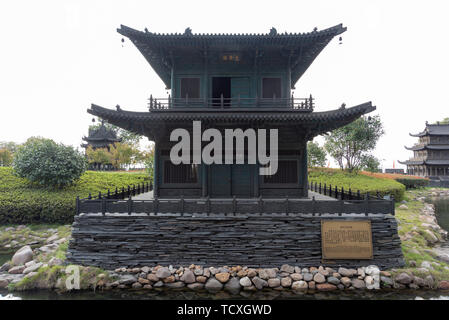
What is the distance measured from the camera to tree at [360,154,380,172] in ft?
88.2

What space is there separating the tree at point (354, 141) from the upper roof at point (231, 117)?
18905mm

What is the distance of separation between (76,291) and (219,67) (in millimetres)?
12333

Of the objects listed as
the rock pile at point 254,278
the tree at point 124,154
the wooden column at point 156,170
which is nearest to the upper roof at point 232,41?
the wooden column at point 156,170

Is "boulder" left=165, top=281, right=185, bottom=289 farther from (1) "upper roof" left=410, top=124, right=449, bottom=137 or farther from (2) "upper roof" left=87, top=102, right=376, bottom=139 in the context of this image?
(1) "upper roof" left=410, top=124, right=449, bottom=137

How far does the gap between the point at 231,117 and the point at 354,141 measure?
23.2 metres

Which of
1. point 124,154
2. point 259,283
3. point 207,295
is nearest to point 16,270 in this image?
point 207,295

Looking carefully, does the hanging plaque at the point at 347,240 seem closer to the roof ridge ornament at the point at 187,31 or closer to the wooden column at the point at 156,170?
the wooden column at the point at 156,170

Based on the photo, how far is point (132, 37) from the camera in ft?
35.1

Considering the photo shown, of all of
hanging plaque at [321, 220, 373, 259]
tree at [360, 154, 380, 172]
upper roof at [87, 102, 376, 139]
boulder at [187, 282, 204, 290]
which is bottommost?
boulder at [187, 282, 204, 290]

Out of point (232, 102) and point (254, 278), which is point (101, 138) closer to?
point (232, 102)

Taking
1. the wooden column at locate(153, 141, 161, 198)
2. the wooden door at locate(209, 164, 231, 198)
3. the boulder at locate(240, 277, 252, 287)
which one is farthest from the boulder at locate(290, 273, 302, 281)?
the wooden column at locate(153, 141, 161, 198)

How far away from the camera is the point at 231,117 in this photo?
10484 millimetres

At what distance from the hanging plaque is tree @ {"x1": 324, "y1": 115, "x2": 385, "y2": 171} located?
21.2 metres
